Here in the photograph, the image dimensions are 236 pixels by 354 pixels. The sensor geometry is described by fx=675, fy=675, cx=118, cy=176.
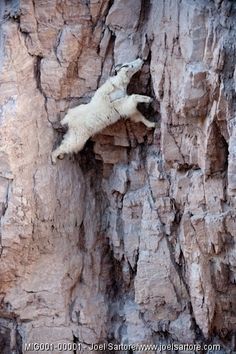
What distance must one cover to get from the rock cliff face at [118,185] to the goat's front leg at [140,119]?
8 cm

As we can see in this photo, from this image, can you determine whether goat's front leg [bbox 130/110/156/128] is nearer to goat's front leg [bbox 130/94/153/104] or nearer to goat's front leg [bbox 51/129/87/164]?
goat's front leg [bbox 130/94/153/104]

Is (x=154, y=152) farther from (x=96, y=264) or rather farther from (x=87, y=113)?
(x=96, y=264)

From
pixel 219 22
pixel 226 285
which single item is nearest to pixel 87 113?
pixel 219 22

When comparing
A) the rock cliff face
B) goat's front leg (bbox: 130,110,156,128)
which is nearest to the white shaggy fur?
goat's front leg (bbox: 130,110,156,128)

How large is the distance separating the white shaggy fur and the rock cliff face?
0.14 metres

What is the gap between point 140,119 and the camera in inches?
196

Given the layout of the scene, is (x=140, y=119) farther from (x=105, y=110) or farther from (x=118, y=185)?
(x=118, y=185)

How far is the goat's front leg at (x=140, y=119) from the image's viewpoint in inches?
195

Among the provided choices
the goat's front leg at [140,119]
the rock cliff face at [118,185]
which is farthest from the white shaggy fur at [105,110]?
the rock cliff face at [118,185]

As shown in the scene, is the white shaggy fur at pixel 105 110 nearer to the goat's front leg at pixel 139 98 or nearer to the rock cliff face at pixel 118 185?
the goat's front leg at pixel 139 98

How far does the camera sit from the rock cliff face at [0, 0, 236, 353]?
15.4 feet

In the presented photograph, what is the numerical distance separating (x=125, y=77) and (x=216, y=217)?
120cm

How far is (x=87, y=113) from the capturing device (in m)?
5.05

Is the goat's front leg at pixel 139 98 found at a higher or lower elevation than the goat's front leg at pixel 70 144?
higher
